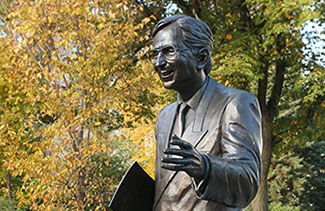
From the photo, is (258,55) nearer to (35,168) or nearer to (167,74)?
(35,168)

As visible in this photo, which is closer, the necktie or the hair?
the hair

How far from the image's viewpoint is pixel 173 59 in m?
2.19

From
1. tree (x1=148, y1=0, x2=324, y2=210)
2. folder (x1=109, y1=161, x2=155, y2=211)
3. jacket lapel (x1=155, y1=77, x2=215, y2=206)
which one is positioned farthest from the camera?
tree (x1=148, y1=0, x2=324, y2=210)

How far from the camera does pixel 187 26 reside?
7.27 feet

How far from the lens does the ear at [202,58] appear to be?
226cm

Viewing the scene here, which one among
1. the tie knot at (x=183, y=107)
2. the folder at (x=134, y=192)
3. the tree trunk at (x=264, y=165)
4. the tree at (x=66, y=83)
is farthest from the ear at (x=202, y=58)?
the tree trunk at (x=264, y=165)

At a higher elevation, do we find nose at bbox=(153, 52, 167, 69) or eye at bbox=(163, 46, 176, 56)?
eye at bbox=(163, 46, 176, 56)

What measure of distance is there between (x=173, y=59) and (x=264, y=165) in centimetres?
1214

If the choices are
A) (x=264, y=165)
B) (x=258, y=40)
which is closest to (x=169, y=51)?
(x=258, y=40)

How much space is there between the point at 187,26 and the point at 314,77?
10.8 meters

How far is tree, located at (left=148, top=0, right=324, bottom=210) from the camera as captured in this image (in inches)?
433

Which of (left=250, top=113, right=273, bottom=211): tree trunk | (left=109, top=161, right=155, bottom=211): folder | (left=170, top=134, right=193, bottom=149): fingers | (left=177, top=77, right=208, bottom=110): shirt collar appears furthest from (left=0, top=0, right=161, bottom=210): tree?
(left=170, top=134, right=193, bottom=149): fingers

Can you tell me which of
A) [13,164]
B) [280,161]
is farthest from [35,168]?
[280,161]

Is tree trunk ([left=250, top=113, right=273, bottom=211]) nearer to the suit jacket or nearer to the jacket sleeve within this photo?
the suit jacket
